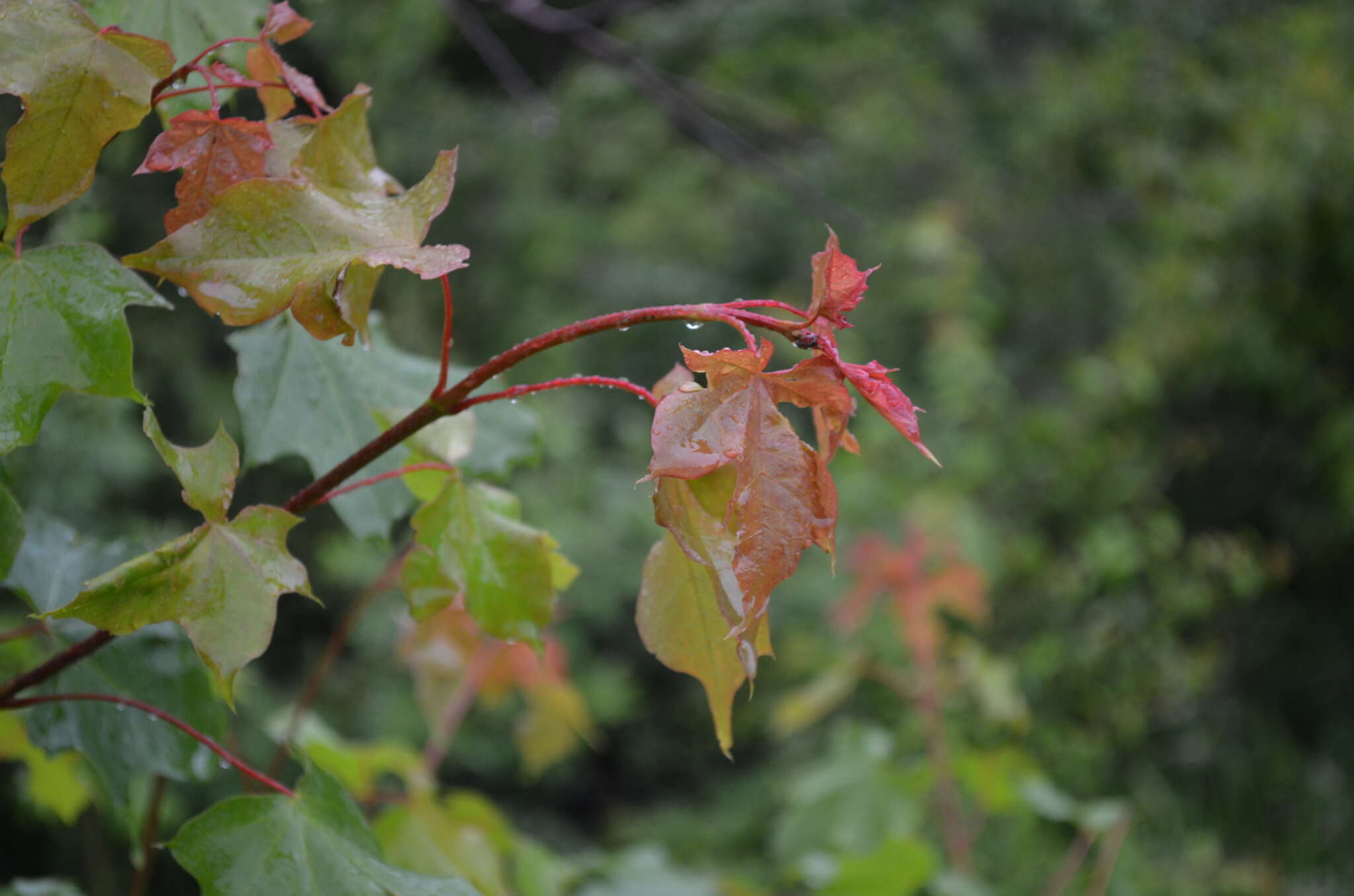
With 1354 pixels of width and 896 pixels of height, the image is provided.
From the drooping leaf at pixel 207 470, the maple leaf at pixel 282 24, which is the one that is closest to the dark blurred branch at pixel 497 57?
the maple leaf at pixel 282 24

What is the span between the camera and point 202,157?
0.41 meters

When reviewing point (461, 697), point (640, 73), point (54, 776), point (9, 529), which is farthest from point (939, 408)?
point (9, 529)

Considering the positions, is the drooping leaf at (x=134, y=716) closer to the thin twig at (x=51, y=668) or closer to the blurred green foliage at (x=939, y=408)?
the thin twig at (x=51, y=668)

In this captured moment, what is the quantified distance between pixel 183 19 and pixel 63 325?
22 centimetres

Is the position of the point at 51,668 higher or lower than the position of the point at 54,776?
higher

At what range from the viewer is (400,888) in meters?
0.42

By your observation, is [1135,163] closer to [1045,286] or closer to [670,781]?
[1045,286]

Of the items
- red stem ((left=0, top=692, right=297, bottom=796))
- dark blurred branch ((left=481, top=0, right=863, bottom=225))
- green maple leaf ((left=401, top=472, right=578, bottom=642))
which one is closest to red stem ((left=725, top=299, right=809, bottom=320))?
green maple leaf ((left=401, top=472, right=578, bottom=642))

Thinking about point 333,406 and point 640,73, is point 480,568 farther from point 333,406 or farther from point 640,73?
point 640,73

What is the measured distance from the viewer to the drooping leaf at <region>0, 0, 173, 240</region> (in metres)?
0.36

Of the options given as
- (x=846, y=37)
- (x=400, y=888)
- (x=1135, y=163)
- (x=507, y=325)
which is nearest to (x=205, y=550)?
(x=400, y=888)

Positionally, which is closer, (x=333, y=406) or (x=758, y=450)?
(x=758, y=450)

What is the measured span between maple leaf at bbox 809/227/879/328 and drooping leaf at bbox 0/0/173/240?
27 cm

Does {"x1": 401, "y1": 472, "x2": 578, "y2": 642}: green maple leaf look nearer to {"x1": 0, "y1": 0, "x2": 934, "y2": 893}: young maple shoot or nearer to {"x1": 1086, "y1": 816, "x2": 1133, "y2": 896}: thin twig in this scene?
{"x1": 0, "y1": 0, "x2": 934, "y2": 893}: young maple shoot
